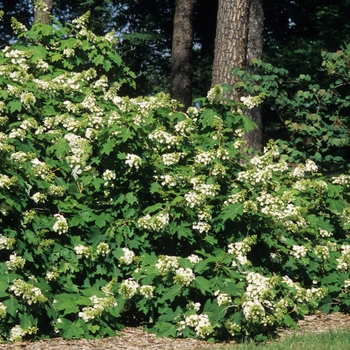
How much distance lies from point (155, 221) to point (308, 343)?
170 centimetres

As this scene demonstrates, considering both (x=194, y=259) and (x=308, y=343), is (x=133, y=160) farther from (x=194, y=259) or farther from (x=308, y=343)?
(x=308, y=343)

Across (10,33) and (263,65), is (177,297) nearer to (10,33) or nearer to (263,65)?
(263,65)

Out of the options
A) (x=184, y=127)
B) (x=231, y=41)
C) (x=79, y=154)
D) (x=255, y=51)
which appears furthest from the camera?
(x=255, y=51)

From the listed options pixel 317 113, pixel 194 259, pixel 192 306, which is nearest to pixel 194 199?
pixel 194 259

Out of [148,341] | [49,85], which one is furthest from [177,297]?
[49,85]

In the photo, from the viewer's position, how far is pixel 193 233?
21.9 ft

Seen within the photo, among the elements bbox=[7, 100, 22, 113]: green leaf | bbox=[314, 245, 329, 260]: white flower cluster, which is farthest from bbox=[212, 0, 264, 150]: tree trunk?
bbox=[7, 100, 22, 113]: green leaf

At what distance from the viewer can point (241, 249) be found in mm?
6332

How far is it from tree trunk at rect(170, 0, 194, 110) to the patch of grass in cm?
1186

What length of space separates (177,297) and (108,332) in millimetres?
713

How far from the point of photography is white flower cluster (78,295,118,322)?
6164mm

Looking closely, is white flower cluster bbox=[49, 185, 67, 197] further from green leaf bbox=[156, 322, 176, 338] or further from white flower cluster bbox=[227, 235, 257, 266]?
white flower cluster bbox=[227, 235, 257, 266]

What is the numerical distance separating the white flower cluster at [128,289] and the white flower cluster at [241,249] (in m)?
0.94

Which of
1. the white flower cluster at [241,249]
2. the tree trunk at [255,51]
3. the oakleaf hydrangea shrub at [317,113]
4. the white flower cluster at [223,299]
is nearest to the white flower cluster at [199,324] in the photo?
the white flower cluster at [223,299]
